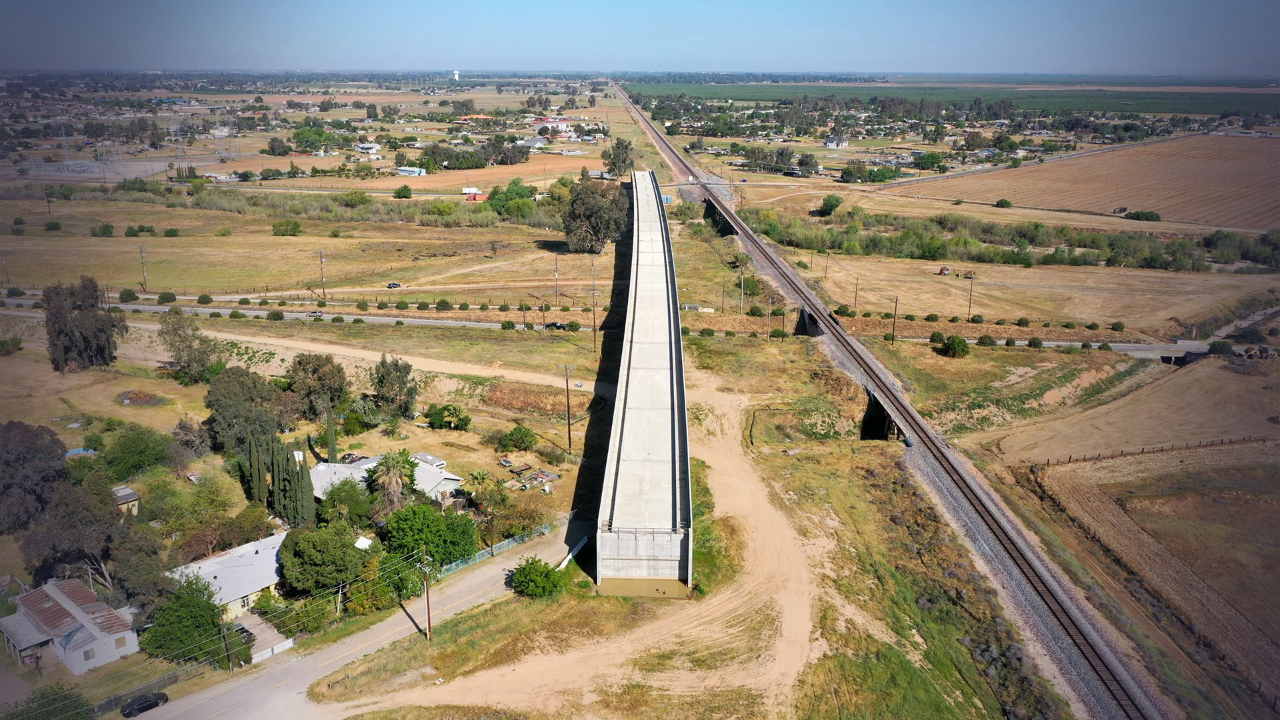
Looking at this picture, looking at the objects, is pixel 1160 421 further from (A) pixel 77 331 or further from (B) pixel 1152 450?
(A) pixel 77 331

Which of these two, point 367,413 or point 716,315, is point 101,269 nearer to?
point 367,413

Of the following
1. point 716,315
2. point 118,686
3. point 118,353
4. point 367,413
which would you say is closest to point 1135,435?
point 716,315

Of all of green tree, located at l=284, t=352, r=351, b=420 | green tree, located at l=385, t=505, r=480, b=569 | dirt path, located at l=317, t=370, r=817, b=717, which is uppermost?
green tree, located at l=284, t=352, r=351, b=420

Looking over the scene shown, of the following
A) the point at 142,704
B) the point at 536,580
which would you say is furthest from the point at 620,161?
the point at 142,704

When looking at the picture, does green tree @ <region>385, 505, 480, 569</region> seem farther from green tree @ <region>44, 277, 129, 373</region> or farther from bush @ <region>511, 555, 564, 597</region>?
green tree @ <region>44, 277, 129, 373</region>

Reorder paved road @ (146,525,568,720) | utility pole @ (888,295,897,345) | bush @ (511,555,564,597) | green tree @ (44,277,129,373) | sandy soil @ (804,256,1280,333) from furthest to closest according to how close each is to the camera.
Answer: sandy soil @ (804,256,1280,333) → utility pole @ (888,295,897,345) → green tree @ (44,277,129,373) → bush @ (511,555,564,597) → paved road @ (146,525,568,720)

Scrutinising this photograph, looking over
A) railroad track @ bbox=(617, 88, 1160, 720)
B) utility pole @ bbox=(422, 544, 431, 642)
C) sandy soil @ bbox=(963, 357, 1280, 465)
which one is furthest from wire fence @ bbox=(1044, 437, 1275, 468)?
utility pole @ bbox=(422, 544, 431, 642)
